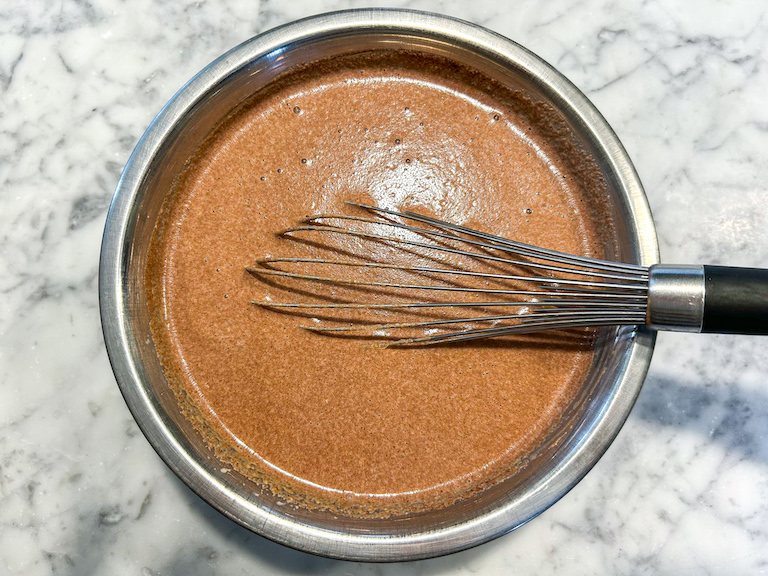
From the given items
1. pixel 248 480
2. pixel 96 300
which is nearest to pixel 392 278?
pixel 248 480

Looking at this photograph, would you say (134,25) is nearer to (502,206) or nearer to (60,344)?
(60,344)

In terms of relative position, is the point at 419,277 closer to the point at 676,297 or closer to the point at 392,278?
the point at 392,278

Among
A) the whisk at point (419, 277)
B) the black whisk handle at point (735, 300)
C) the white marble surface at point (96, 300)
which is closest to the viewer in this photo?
the black whisk handle at point (735, 300)

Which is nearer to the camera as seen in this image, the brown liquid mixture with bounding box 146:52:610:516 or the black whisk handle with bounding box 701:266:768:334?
the black whisk handle with bounding box 701:266:768:334

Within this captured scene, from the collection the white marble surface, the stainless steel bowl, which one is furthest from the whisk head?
the white marble surface

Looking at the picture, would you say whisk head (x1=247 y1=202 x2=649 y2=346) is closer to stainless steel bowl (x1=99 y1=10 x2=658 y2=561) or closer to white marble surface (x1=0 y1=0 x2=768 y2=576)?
stainless steel bowl (x1=99 y1=10 x2=658 y2=561)

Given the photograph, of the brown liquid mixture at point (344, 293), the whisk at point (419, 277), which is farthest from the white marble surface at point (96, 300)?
the whisk at point (419, 277)

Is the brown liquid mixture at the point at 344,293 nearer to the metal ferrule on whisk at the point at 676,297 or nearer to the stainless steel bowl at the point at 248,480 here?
the stainless steel bowl at the point at 248,480
